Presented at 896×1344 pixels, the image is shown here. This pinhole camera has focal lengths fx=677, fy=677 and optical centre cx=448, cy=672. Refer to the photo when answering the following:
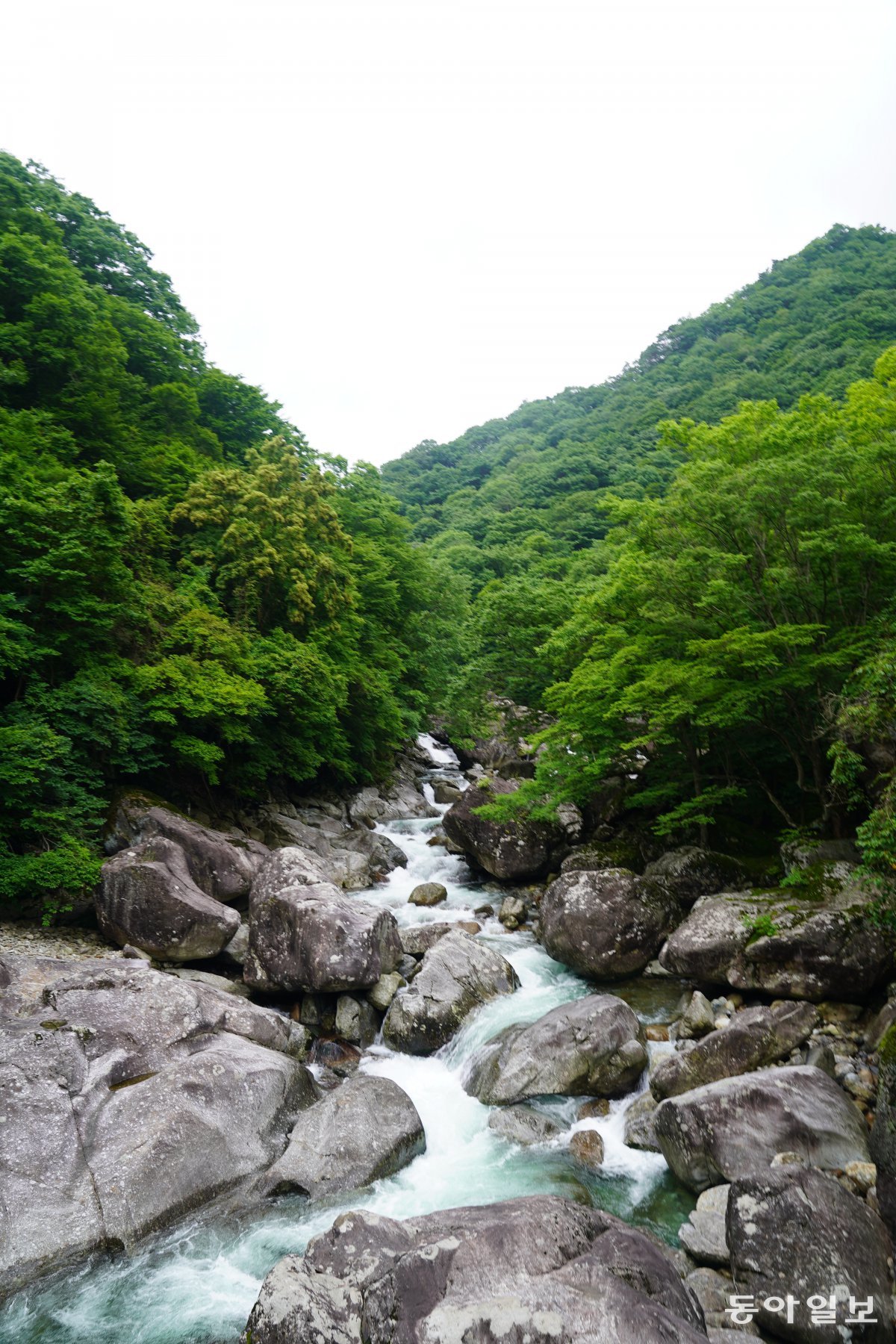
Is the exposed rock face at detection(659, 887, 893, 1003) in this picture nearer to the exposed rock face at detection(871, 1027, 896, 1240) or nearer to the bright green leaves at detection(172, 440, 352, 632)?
the exposed rock face at detection(871, 1027, 896, 1240)

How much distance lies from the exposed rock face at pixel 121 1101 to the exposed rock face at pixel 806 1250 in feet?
18.7

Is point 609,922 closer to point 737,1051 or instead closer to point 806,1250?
point 737,1051

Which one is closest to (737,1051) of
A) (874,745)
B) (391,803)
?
(874,745)

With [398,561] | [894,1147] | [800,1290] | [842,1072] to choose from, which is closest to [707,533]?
[842,1072]

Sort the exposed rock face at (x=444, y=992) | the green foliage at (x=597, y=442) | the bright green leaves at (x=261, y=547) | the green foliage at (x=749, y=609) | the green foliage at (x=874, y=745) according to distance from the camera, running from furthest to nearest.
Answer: the green foliage at (x=597, y=442) → the bright green leaves at (x=261, y=547) → the green foliage at (x=749, y=609) → the exposed rock face at (x=444, y=992) → the green foliage at (x=874, y=745)

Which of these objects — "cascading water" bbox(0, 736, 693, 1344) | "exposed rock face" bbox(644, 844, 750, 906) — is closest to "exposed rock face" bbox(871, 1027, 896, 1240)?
"cascading water" bbox(0, 736, 693, 1344)

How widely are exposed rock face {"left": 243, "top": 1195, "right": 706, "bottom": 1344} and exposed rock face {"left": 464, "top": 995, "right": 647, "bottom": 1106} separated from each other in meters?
3.77

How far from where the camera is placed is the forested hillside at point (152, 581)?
13.4 m

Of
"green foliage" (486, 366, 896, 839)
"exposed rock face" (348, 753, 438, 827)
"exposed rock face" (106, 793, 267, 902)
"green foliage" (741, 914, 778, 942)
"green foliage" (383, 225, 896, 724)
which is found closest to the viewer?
"green foliage" (741, 914, 778, 942)

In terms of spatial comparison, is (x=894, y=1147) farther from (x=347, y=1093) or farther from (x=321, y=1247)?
(x=347, y=1093)

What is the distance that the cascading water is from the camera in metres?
6.70

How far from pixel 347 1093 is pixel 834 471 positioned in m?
13.0

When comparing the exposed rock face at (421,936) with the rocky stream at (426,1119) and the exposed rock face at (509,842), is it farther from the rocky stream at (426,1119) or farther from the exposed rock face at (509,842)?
the exposed rock face at (509,842)

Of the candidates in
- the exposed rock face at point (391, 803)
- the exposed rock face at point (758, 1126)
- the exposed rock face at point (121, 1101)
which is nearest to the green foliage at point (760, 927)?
the exposed rock face at point (758, 1126)
